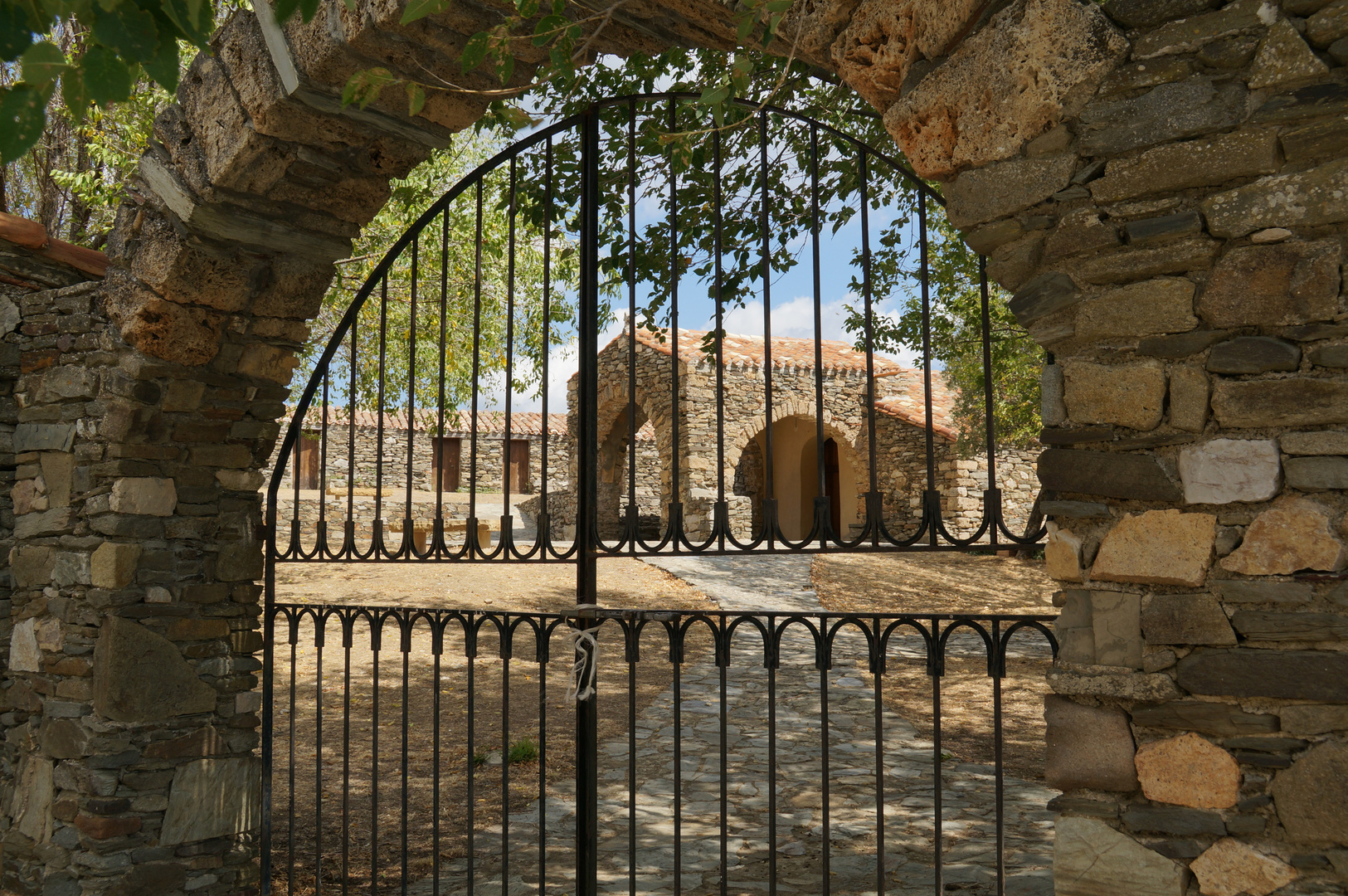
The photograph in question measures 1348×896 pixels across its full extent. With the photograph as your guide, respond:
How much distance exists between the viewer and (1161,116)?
165 cm

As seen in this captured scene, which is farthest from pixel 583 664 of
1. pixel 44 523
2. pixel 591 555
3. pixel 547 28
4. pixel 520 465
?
pixel 520 465

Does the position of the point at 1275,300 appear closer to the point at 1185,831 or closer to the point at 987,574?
the point at 1185,831

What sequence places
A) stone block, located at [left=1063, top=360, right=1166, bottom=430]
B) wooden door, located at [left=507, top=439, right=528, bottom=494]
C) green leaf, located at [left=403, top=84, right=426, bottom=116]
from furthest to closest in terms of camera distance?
1. wooden door, located at [left=507, top=439, right=528, bottom=494]
2. green leaf, located at [left=403, top=84, right=426, bottom=116]
3. stone block, located at [left=1063, top=360, right=1166, bottom=430]

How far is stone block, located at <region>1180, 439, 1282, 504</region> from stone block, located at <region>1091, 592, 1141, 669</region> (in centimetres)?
23

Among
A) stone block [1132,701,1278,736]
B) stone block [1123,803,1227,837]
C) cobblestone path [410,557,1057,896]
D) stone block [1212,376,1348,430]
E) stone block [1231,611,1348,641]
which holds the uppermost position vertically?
stone block [1212,376,1348,430]

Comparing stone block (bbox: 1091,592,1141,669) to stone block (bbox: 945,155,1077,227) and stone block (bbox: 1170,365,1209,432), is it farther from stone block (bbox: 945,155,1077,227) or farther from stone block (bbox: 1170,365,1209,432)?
stone block (bbox: 945,155,1077,227)

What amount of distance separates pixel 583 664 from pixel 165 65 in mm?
1828

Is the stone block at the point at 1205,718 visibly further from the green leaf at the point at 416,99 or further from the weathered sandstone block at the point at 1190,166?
the green leaf at the point at 416,99

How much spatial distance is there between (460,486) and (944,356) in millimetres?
13485

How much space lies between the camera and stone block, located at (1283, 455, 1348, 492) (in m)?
1.51

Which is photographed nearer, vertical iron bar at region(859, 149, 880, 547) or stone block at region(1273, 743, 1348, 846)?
stone block at region(1273, 743, 1348, 846)

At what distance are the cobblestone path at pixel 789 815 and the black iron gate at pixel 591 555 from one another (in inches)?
1.3

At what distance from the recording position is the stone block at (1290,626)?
59.1 inches

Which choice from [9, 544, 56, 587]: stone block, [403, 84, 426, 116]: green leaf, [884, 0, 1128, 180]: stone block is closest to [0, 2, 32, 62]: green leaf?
[403, 84, 426, 116]: green leaf
